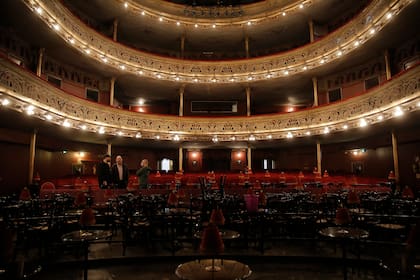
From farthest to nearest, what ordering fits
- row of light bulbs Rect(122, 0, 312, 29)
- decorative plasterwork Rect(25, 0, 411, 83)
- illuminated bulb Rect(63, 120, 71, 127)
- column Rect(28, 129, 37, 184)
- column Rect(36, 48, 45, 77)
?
row of light bulbs Rect(122, 0, 312, 29), column Rect(36, 48, 45, 77), illuminated bulb Rect(63, 120, 71, 127), column Rect(28, 129, 37, 184), decorative plasterwork Rect(25, 0, 411, 83)

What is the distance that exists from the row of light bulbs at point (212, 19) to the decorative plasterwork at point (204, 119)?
6.45 meters

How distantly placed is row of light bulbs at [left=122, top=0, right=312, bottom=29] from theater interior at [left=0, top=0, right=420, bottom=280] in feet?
0.27

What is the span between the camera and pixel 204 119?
1773 centimetres

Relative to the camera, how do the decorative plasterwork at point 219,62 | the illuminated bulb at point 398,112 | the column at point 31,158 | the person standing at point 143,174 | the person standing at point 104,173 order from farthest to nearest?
the column at point 31,158 → the decorative plasterwork at point 219,62 → the illuminated bulb at point 398,112 → the person standing at point 143,174 → the person standing at point 104,173

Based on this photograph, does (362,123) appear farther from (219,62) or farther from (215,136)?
(219,62)

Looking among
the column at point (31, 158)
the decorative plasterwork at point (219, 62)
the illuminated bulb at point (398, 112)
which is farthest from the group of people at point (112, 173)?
the illuminated bulb at point (398, 112)

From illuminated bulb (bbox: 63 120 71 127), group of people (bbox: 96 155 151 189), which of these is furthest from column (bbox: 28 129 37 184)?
group of people (bbox: 96 155 151 189)

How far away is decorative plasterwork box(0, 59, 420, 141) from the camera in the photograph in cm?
958

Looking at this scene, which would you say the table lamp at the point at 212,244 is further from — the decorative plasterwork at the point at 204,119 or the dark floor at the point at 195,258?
the decorative plasterwork at the point at 204,119

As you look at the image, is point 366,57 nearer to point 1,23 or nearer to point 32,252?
point 32,252

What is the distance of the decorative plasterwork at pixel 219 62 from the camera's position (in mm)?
11750

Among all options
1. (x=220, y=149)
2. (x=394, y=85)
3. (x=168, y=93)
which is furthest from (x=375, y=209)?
(x=168, y=93)

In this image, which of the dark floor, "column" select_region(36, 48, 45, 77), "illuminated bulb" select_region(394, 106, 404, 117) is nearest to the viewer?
the dark floor

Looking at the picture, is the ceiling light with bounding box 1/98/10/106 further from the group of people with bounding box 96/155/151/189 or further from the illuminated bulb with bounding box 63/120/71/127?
the group of people with bounding box 96/155/151/189
